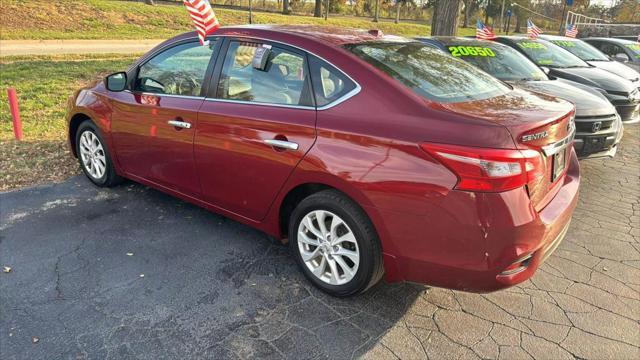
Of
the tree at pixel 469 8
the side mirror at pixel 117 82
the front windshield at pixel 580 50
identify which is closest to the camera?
the side mirror at pixel 117 82

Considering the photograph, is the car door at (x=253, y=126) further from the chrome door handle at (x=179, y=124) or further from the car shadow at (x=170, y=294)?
the car shadow at (x=170, y=294)

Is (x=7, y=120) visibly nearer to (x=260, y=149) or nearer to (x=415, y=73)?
(x=260, y=149)

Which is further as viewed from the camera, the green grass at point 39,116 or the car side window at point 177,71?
the green grass at point 39,116

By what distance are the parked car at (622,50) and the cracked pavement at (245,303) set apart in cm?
952

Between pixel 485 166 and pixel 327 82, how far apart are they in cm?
111

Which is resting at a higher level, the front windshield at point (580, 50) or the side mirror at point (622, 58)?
the front windshield at point (580, 50)

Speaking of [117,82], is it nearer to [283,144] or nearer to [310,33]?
[310,33]

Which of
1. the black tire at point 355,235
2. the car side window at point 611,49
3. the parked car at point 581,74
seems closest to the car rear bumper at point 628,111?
the parked car at point 581,74

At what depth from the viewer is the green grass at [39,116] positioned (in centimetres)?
530

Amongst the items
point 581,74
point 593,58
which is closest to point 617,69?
point 593,58

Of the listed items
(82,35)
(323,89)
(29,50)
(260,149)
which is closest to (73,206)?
(260,149)

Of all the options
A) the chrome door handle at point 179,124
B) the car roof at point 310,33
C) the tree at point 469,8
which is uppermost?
the tree at point 469,8

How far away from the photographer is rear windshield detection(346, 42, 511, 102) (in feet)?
9.50

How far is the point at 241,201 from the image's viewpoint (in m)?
3.46
